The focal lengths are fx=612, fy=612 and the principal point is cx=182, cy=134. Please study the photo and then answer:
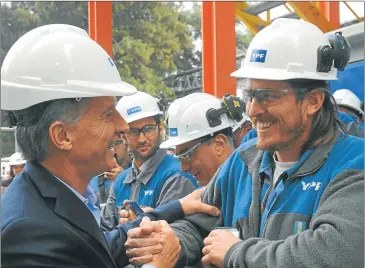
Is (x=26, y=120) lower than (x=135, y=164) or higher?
higher

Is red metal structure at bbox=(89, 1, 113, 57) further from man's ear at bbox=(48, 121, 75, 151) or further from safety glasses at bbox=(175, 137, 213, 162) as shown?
man's ear at bbox=(48, 121, 75, 151)

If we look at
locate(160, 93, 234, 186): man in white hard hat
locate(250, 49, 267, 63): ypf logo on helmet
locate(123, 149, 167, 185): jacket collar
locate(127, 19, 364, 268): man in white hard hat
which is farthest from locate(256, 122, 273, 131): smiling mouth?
locate(123, 149, 167, 185): jacket collar

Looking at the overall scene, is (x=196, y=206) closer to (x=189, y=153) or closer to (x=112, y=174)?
(x=189, y=153)

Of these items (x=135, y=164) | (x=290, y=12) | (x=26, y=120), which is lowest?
(x=135, y=164)

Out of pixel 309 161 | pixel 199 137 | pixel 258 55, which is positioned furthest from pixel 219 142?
pixel 309 161

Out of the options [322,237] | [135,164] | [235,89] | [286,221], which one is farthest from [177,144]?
[235,89]

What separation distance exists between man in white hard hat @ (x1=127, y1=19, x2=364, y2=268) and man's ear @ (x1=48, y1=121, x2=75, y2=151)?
26.6 inches

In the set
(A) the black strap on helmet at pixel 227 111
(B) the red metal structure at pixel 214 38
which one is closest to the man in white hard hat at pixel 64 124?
(A) the black strap on helmet at pixel 227 111

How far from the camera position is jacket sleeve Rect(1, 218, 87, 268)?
2078mm

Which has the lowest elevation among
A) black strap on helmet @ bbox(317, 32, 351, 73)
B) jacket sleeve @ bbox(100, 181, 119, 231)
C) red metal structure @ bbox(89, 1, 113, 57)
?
jacket sleeve @ bbox(100, 181, 119, 231)

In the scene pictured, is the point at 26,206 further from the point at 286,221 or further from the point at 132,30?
the point at 132,30

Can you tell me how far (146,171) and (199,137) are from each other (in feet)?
2.48

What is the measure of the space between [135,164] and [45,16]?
44.4 ft

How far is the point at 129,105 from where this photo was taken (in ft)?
19.3
